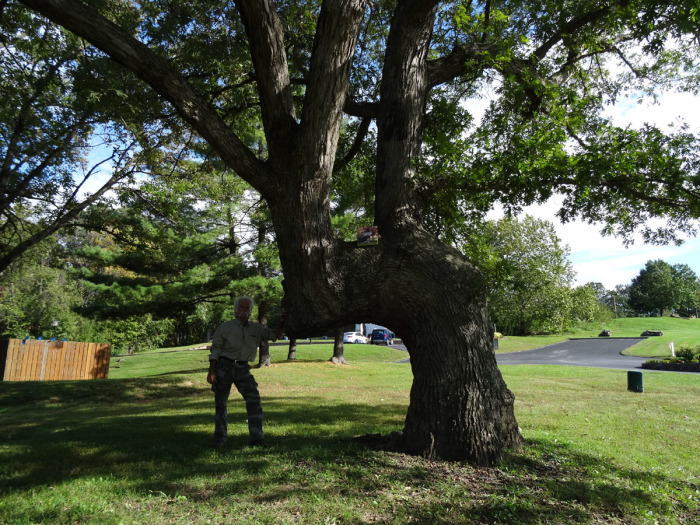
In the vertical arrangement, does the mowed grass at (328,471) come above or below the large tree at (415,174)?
below

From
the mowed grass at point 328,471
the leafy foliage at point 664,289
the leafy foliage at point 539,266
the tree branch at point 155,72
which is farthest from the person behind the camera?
the leafy foliage at point 664,289

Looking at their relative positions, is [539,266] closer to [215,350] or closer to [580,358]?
[580,358]

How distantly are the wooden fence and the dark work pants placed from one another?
50.5 ft

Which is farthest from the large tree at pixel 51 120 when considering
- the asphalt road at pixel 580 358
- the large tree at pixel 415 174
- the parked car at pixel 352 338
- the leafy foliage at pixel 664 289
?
the leafy foliage at pixel 664 289

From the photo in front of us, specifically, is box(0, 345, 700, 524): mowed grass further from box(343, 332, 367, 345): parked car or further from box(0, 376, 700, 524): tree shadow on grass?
box(343, 332, 367, 345): parked car

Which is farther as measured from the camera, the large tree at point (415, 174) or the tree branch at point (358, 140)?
the tree branch at point (358, 140)

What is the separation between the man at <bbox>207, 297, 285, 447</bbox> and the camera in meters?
5.39

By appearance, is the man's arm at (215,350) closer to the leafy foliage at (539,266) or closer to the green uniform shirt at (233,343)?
the green uniform shirt at (233,343)

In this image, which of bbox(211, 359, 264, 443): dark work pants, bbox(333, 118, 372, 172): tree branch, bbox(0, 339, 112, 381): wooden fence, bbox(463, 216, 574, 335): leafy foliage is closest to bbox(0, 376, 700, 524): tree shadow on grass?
bbox(211, 359, 264, 443): dark work pants

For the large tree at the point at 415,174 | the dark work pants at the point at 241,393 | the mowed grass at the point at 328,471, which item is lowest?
the mowed grass at the point at 328,471

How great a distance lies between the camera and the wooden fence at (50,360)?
16.4 metres

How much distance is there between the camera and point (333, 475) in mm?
4176

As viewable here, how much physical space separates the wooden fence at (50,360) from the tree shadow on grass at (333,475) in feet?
38.0

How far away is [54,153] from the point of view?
527 inches
